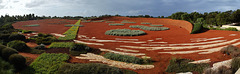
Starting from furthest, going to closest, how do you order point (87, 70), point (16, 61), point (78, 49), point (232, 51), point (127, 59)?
point (78, 49) → point (232, 51) → point (127, 59) → point (16, 61) → point (87, 70)

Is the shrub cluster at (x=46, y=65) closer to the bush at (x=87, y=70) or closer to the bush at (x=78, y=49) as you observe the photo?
the bush at (x=87, y=70)

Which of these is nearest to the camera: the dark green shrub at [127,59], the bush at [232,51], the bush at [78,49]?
the dark green shrub at [127,59]

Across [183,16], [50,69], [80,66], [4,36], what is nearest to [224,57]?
[80,66]

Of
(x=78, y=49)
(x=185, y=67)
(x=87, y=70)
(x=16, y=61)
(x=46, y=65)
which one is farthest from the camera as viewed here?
(x=78, y=49)

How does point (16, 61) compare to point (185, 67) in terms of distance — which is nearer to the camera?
point (16, 61)

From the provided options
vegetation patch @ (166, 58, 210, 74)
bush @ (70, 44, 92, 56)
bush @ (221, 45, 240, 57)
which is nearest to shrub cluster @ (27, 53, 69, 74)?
bush @ (70, 44, 92, 56)

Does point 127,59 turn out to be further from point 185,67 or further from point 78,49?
point 78,49

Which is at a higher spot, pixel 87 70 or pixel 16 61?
pixel 16 61

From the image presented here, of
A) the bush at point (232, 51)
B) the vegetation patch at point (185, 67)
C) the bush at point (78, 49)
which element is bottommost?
the vegetation patch at point (185, 67)

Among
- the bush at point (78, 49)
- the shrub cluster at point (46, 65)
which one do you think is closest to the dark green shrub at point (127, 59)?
Result: the bush at point (78, 49)

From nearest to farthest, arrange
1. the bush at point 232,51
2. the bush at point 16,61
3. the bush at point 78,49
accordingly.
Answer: the bush at point 16,61 → the bush at point 232,51 → the bush at point 78,49

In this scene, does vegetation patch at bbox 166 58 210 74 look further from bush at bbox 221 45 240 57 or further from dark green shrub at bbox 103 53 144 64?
bush at bbox 221 45 240 57

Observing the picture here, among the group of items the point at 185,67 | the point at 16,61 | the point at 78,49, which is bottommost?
the point at 185,67

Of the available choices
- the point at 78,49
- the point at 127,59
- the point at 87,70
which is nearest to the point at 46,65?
the point at 87,70
